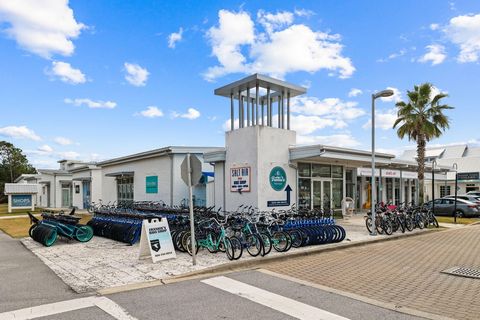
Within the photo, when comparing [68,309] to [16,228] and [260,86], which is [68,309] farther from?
[16,228]

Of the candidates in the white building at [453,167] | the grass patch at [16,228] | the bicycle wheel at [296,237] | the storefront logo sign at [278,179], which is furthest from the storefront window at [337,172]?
the white building at [453,167]

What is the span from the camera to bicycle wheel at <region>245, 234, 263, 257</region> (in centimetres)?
863

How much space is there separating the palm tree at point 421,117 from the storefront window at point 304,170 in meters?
10.7

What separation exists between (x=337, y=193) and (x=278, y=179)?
197 inches

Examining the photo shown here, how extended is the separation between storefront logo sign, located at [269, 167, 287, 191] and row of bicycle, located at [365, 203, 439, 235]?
3.39m

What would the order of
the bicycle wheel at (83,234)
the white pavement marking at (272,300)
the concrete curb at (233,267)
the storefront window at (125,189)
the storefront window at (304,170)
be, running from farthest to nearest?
the storefront window at (125,189) → the storefront window at (304,170) → the bicycle wheel at (83,234) → the concrete curb at (233,267) → the white pavement marking at (272,300)

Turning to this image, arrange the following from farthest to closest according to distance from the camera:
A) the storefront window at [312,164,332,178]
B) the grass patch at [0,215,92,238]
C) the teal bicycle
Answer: the storefront window at [312,164,332,178]
the grass patch at [0,215,92,238]
the teal bicycle

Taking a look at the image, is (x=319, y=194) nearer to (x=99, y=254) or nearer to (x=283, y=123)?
(x=283, y=123)

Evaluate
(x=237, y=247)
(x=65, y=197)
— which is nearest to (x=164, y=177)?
(x=237, y=247)

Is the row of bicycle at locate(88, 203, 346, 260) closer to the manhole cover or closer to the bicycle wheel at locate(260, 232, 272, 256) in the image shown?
the bicycle wheel at locate(260, 232, 272, 256)

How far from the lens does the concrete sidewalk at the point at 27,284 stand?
5660mm

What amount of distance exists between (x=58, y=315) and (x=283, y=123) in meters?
11.6

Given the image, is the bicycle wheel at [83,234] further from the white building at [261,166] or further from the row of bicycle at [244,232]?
the white building at [261,166]

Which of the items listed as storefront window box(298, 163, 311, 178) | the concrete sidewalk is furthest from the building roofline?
the concrete sidewalk
